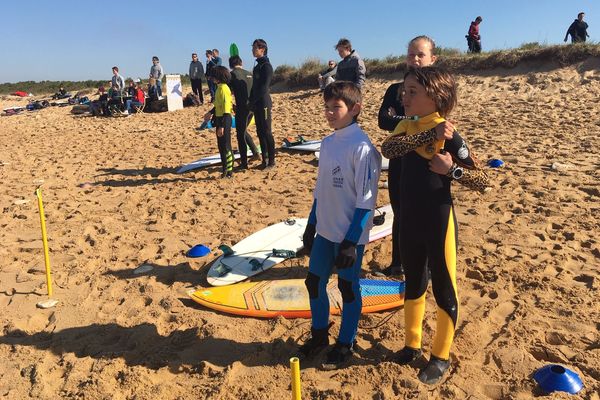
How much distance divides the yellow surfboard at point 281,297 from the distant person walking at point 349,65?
2465 mm

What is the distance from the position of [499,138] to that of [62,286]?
798cm

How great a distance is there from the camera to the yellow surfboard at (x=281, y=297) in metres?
3.32

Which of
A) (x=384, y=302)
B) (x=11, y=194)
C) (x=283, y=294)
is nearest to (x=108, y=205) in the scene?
(x=11, y=194)

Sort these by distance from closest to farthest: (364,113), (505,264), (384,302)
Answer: (384,302) < (505,264) < (364,113)

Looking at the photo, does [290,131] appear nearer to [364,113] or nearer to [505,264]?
[364,113]

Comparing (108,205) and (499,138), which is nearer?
(108,205)

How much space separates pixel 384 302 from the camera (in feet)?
11.0

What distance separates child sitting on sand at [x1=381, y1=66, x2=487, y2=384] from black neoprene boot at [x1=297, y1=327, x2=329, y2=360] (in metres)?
0.62

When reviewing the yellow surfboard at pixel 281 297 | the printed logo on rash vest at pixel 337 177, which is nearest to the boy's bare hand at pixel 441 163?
the printed logo on rash vest at pixel 337 177

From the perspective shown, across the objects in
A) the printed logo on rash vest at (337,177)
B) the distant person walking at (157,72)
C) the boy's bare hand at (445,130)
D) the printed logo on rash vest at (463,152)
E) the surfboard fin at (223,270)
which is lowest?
the surfboard fin at (223,270)

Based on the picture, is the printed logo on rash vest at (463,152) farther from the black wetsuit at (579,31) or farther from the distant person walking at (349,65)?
the black wetsuit at (579,31)

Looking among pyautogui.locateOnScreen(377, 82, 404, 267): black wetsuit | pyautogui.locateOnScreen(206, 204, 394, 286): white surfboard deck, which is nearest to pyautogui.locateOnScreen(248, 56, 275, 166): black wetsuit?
pyautogui.locateOnScreen(206, 204, 394, 286): white surfboard deck

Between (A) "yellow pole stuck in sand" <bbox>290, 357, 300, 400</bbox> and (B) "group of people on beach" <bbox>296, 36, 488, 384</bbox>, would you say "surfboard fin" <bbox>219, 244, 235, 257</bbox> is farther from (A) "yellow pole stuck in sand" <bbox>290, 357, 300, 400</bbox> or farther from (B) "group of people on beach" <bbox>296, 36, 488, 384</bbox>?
(A) "yellow pole stuck in sand" <bbox>290, 357, 300, 400</bbox>

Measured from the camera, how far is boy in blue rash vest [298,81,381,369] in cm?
235
